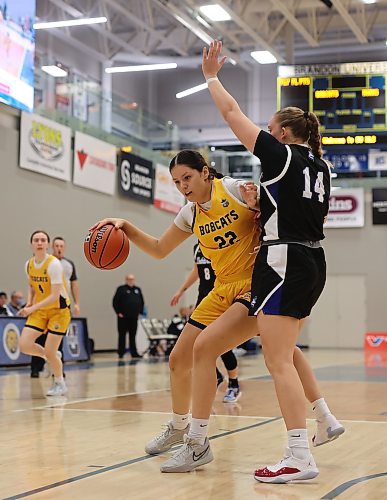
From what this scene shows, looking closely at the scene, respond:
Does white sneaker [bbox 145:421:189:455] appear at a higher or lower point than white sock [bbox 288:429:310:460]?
lower

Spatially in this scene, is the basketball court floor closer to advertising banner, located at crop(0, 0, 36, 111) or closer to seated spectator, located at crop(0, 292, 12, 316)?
seated spectator, located at crop(0, 292, 12, 316)

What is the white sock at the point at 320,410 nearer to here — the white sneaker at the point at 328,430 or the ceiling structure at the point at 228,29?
the white sneaker at the point at 328,430

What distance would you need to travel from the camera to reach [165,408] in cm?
702

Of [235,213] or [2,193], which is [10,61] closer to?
[2,193]

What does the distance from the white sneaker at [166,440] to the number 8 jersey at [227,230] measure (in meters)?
0.93

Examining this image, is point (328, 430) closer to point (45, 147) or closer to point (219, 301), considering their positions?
point (219, 301)

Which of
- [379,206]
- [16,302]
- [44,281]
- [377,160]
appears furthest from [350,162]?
[44,281]

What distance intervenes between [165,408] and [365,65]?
1192cm

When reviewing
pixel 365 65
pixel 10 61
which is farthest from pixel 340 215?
pixel 10 61

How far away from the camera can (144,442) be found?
5023mm

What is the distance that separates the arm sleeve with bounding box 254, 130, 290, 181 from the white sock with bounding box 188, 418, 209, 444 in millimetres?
1293

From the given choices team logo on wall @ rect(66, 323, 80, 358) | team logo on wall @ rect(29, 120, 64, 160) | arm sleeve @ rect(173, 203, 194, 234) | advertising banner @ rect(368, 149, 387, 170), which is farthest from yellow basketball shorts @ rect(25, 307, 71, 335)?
advertising banner @ rect(368, 149, 387, 170)

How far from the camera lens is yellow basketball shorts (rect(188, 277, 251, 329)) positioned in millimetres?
4312

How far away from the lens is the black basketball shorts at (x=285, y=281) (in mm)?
3779
